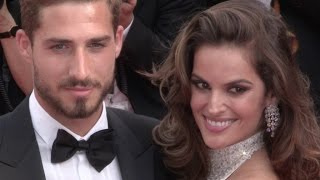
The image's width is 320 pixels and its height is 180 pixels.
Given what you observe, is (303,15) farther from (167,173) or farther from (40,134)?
(40,134)

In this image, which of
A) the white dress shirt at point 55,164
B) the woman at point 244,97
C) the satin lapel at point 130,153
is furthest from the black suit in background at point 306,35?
the white dress shirt at point 55,164

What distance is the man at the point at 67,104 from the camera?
2984 mm

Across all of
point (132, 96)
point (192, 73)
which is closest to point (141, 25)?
point (132, 96)

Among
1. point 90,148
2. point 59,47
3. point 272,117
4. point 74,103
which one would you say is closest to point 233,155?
point 272,117

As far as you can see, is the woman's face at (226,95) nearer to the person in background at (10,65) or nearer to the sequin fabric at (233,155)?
the sequin fabric at (233,155)

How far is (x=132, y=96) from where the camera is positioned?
416cm

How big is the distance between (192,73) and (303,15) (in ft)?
5.02

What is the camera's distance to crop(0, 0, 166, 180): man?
2.98 meters

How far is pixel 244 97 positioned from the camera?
3.14m

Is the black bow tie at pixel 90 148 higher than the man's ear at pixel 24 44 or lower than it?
lower

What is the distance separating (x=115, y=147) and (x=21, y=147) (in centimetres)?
44

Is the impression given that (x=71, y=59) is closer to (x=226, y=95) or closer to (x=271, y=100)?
(x=226, y=95)

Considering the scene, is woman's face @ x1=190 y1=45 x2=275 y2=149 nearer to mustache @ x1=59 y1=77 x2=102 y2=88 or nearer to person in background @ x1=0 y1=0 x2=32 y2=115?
mustache @ x1=59 y1=77 x2=102 y2=88

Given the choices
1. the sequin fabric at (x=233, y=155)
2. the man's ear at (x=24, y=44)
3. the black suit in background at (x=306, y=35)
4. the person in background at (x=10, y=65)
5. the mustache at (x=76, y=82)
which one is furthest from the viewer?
the black suit in background at (x=306, y=35)
